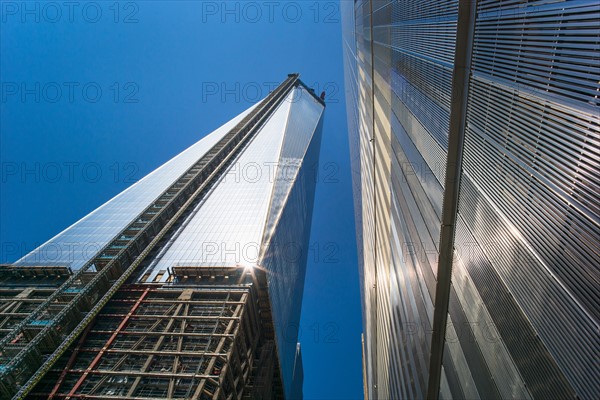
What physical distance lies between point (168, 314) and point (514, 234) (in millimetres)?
39851

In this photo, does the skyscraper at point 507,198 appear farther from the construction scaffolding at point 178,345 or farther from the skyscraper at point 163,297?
the skyscraper at point 163,297

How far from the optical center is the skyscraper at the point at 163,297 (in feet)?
109

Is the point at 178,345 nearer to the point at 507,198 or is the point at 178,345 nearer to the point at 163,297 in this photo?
the point at 163,297

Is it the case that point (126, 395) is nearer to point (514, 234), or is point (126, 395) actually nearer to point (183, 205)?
point (514, 234)

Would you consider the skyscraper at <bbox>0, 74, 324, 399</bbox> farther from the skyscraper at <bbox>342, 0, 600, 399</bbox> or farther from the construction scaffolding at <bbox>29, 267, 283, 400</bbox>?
the skyscraper at <bbox>342, 0, 600, 399</bbox>

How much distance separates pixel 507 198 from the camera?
30.8 ft

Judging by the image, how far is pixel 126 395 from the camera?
2994 cm

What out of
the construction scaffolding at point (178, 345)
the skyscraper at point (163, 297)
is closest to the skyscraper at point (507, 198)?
the construction scaffolding at point (178, 345)

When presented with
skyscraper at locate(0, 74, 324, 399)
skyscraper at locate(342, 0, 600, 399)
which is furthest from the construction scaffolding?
skyscraper at locate(342, 0, 600, 399)

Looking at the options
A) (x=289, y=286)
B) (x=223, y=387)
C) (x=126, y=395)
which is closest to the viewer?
(x=126, y=395)

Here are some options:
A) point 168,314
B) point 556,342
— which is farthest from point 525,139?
point 168,314

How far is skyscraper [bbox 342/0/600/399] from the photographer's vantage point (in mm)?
6449

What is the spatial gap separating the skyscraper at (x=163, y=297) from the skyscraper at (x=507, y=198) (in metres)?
23.8

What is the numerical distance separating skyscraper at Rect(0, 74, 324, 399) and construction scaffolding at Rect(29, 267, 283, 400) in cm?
13
